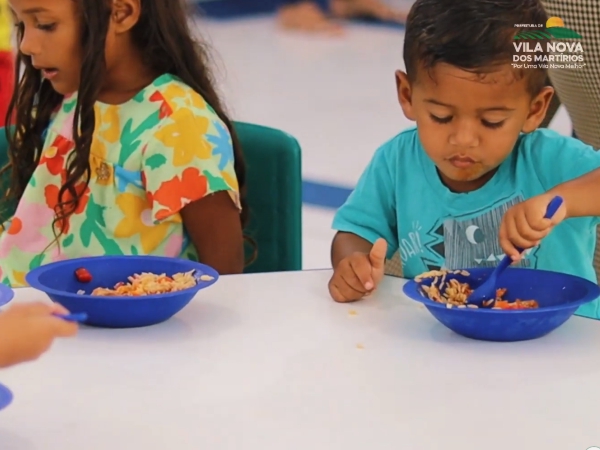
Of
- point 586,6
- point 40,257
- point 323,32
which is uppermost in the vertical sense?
point 586,6

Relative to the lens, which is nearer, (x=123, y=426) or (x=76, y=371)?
(x=123, y=426)

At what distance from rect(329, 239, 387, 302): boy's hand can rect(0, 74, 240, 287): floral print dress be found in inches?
14.0

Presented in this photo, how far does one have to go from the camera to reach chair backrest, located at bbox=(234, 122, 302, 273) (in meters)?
1.70

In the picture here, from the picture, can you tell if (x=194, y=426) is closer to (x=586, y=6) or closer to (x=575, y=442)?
(x=575, y=442)

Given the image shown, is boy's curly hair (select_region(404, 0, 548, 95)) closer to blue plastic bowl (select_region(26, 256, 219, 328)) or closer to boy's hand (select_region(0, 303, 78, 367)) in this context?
blue plastic bowl (select_region(26, 256, 219, 328))

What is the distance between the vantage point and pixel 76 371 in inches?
40.4

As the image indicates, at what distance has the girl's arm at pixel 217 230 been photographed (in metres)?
1.60

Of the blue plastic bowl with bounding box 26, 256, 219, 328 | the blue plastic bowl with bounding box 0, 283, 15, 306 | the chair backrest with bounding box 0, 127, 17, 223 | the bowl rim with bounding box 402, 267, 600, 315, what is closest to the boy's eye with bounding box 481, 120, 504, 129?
the bowl rim with bounding box 402, 267, 600, 315

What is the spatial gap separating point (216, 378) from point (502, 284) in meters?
0.41

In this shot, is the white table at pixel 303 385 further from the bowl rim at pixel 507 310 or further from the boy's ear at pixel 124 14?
the boy's ear at pixel 124 14

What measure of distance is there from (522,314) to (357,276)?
0.78 ft

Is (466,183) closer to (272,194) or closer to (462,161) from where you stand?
(462,161)

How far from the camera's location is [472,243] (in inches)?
57.1

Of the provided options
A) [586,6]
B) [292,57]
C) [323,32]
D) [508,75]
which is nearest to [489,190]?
[508,75]
